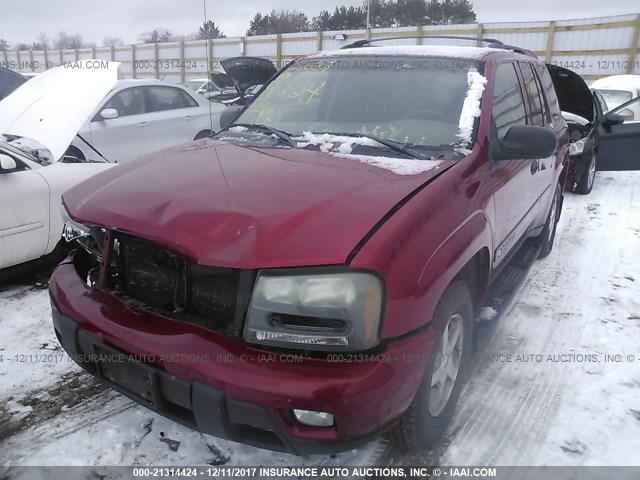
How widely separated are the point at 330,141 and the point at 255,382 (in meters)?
1.46

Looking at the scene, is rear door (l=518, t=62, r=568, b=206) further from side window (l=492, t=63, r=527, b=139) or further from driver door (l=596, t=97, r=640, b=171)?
driver door (l=596, t=97, r=640, b=171)

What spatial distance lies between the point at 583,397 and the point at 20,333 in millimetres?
3423

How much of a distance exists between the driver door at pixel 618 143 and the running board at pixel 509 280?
12.2ft

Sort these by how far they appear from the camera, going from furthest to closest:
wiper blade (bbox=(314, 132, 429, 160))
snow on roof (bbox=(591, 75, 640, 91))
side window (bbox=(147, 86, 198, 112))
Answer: snow on roof (bbox=(591, 75, 640, 91))
side window (bbox=(147, 86, 198, 112))
wiper blade (bbox=(314, 132, 429, 160))

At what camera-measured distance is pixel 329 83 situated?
318 centimetres

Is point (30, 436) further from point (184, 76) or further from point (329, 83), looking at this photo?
point (184, 76)

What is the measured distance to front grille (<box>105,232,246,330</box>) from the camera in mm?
1900

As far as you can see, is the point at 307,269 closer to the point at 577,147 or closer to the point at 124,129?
the point at 124,129

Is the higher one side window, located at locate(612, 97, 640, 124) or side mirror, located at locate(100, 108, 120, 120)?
side window, located at locate(612, 97, 640, 124)

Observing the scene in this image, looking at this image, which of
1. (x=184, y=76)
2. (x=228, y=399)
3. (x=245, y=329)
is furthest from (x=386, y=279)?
(x=184, y=76)

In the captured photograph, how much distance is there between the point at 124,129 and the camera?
6789 mm

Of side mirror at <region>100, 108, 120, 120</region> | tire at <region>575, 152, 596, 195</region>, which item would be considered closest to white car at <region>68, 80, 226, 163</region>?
side mirror at <region>100, 108, 120, 120</region>

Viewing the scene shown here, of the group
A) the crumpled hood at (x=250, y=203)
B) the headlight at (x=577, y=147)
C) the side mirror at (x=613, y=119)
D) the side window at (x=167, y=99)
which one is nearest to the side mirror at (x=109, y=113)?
the side window at (x=167, y=99)

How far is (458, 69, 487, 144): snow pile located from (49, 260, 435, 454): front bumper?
1.19 m
